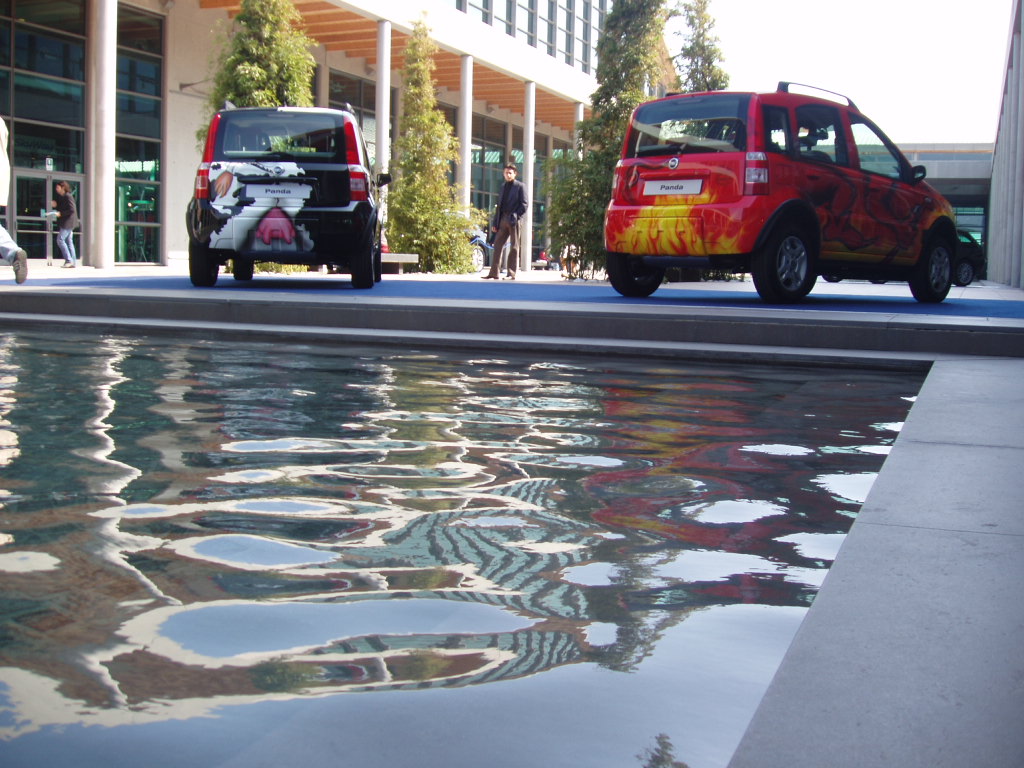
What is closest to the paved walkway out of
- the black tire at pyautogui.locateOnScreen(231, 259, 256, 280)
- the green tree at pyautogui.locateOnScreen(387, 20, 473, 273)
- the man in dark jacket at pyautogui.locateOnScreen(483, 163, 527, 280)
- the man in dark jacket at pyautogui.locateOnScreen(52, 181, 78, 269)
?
the black tire at pyautogui.locateOnScreen(231, 259, 256, 280)

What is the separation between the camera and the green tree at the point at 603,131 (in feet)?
68.0

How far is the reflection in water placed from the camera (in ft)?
6.16

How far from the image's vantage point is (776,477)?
410 centimetres

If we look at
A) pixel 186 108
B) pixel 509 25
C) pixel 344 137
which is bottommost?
pixel 344 137

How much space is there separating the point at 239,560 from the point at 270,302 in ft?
25.5

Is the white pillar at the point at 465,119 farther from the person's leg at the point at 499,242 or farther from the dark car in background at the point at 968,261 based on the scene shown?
the person's leg at the point at 499,242

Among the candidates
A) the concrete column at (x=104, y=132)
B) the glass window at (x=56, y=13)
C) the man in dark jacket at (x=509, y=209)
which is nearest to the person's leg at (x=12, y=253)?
the man in dark jacket at (x=509, y=209)

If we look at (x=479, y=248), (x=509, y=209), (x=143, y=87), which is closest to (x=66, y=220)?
(x=143, y=87)

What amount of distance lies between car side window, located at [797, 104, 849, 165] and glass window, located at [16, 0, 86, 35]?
19.4 metres

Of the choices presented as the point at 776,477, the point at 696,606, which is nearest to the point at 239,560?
the point at 696,606

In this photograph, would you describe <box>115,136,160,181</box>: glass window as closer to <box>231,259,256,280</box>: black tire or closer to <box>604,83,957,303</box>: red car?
<box>231,259,256,280</box>: black tire

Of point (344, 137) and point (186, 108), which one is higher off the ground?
point (186, 108)

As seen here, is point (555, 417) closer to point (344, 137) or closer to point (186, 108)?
point (344, 137)

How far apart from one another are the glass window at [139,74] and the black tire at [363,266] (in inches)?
657
